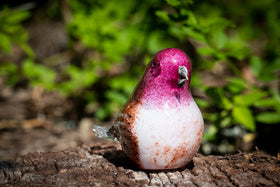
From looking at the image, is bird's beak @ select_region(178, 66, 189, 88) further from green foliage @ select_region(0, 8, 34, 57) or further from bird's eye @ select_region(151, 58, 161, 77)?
green foliage @ select_region(0, 8, 34, 57)

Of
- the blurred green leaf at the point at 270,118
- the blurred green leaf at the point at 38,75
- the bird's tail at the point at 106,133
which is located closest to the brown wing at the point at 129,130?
the bird's tail at the point at 106,133

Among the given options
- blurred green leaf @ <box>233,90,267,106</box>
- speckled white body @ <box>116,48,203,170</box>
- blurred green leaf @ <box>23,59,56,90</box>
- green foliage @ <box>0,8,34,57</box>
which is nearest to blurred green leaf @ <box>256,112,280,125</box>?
blurred green leaf @ <box>233,90,267,106</box>

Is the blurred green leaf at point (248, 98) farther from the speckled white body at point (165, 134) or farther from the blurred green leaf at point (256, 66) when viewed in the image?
the speckled white body at point (165, 134)

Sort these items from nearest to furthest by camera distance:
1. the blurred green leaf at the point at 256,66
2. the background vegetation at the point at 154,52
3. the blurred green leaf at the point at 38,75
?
the background vegetation at the point at 154,52, the blurred green leaf at the point at 256,66, the blurred green leaf at the point at 38,75

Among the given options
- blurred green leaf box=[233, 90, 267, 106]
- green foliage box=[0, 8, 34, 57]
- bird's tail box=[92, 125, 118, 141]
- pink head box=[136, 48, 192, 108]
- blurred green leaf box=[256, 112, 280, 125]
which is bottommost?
blurred green leaf box=[256, 112, 280, 125]

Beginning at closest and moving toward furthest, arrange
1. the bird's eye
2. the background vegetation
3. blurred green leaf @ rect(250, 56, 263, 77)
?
the bird's eye, the background vegetation, blurred green leaf @ rect(250, 56, 263, 77)

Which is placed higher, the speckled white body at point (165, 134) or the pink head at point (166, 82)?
the pink head at point (166, 82)

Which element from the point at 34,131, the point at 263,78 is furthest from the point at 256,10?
the point at 34,131

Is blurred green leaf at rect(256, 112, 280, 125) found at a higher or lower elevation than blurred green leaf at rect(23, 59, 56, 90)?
lower
